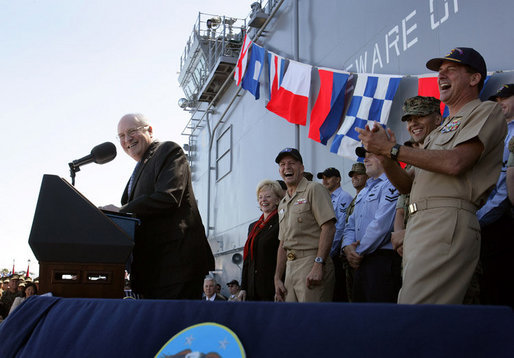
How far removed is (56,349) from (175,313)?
0.30 meters

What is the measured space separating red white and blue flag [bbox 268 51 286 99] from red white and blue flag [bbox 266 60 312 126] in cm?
14

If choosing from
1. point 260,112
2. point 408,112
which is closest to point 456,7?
point 408,112

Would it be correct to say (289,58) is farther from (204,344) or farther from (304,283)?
(204,344)

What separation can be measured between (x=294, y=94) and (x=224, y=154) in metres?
4.34

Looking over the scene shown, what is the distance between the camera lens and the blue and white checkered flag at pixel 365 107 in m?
4.08

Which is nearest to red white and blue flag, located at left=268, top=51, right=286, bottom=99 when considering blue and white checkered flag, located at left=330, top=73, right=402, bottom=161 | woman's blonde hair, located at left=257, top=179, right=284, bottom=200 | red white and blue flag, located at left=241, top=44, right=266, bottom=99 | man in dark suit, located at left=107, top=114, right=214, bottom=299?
red white and blue flag, located at left=241, top=44, right=266, bottom=99

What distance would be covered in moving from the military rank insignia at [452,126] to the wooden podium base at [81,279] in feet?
4.31

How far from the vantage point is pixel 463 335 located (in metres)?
0.97

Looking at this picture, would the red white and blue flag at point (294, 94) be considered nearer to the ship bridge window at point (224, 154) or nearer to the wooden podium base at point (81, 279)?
the ship bridge window at point (224, 154)

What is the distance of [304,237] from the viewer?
10.2 ft

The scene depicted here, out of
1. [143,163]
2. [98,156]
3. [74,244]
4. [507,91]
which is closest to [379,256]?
[507,91]

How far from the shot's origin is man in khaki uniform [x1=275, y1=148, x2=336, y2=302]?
2.96 m

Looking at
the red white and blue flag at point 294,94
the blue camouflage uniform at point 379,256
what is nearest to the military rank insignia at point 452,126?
the blue camouflage uniform at point 379,256

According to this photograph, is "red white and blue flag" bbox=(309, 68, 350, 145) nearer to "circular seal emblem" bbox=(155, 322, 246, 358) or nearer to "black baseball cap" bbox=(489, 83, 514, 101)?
"black baseball cap" bbox=(489, 83, 514, 101)
